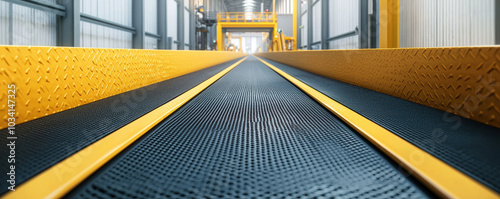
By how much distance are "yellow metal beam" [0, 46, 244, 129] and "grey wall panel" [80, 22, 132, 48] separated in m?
6.71

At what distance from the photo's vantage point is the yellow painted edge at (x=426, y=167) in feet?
3.73

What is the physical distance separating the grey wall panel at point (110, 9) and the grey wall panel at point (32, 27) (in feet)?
4.54

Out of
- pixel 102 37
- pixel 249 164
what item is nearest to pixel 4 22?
pixel 102 37

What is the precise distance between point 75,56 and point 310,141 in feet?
7.24

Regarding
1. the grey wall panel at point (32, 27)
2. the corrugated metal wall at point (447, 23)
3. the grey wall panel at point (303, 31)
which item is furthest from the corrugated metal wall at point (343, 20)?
the grey wall panel at point (32, 27)

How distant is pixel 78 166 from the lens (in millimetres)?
1363

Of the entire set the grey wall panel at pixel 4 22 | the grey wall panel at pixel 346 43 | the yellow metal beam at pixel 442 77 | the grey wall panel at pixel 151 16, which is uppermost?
the grey wall panel at pixel 151 16

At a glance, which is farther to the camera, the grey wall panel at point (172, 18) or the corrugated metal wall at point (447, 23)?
the grey wall panel at point (172, 18)

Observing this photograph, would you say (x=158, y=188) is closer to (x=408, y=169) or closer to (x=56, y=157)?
(x=56, y=157)

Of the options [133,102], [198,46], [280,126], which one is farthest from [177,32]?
[280,126]

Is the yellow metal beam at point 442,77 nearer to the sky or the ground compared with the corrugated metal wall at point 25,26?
nearer to the ground

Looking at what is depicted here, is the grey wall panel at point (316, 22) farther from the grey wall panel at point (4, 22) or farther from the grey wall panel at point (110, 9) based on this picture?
the grey wall panel at point (4, 22)

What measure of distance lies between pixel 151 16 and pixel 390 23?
37.6 ft

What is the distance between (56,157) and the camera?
151cm
